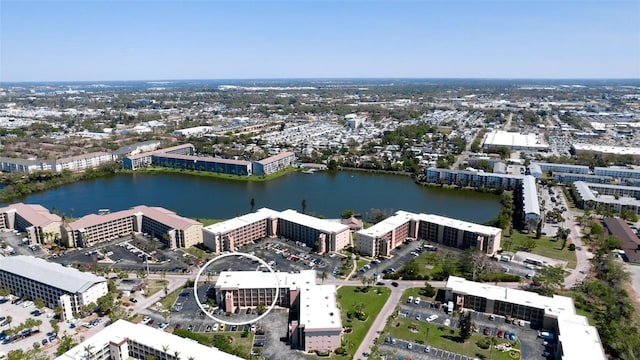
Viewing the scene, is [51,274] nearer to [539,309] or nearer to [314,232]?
[314,232]

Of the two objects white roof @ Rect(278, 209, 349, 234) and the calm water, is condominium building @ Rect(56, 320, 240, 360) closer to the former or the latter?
white roof @ Rect(278, 209, 349, 234)

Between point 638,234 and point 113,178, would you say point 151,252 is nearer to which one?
point 113,178

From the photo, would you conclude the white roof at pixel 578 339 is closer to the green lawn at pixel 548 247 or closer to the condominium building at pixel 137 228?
the green lawn at pixel 548 247

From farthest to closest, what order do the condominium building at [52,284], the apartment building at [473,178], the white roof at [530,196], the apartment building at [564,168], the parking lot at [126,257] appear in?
1. the apartment building at [564,168]
2. the apartment building at [473,178]
3. the white roof at [530,196]
4. the parking lot at [126,257]
5. the condominium building at [52,284]

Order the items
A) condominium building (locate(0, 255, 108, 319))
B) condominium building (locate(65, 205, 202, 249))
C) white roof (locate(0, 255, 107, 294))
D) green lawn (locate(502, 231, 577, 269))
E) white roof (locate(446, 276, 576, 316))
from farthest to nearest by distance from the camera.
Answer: condominium building (locate(65, 205, 202, 249)) → green lawn (locate(502, 231, 577, 269)) → white roof (locate(0, 255, 107, 294)) → condominium building (locate(0, 255, 108, 319)) → white roof (locate(446, 276, 576, 316))

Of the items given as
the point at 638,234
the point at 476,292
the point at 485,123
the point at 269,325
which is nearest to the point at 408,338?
the point at 476,292

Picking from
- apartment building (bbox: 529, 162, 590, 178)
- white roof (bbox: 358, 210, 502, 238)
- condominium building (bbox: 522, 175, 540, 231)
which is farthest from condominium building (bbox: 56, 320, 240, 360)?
apartment building (bbox: 529, 162, 590, 178)

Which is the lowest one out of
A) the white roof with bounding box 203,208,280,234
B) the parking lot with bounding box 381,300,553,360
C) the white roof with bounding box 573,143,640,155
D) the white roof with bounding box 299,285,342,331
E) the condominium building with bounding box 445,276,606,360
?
the parking lot with bounding box 381,300,553,360

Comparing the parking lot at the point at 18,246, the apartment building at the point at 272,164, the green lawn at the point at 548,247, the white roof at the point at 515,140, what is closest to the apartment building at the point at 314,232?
the green lawn at the point at 548,247
